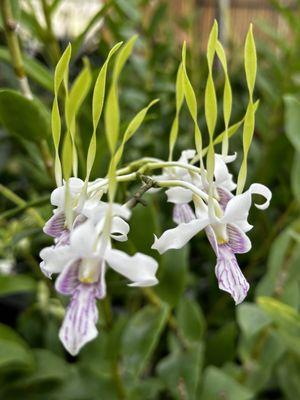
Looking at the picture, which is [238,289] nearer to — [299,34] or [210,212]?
[210,212]

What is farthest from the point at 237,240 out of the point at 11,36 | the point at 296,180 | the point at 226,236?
the point at 296,180

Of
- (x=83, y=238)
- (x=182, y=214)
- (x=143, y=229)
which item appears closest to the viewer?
(x=83, y=238)

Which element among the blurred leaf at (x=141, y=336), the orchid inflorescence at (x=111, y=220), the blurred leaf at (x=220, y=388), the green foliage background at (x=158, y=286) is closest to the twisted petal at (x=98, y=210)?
the orchid inflorescence at (x=111, y=220)

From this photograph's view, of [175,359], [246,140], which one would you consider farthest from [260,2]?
[246,140]

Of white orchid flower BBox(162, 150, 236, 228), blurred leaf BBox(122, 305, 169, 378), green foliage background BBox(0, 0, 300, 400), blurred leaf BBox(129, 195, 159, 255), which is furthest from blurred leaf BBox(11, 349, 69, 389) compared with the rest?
white orchid flower BBox(162, 150, 236, 228)

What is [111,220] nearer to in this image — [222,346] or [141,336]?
[141,336]

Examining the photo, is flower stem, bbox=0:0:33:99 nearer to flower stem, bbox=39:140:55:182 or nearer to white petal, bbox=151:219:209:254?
flower stem, bbox=39:140:55:182
